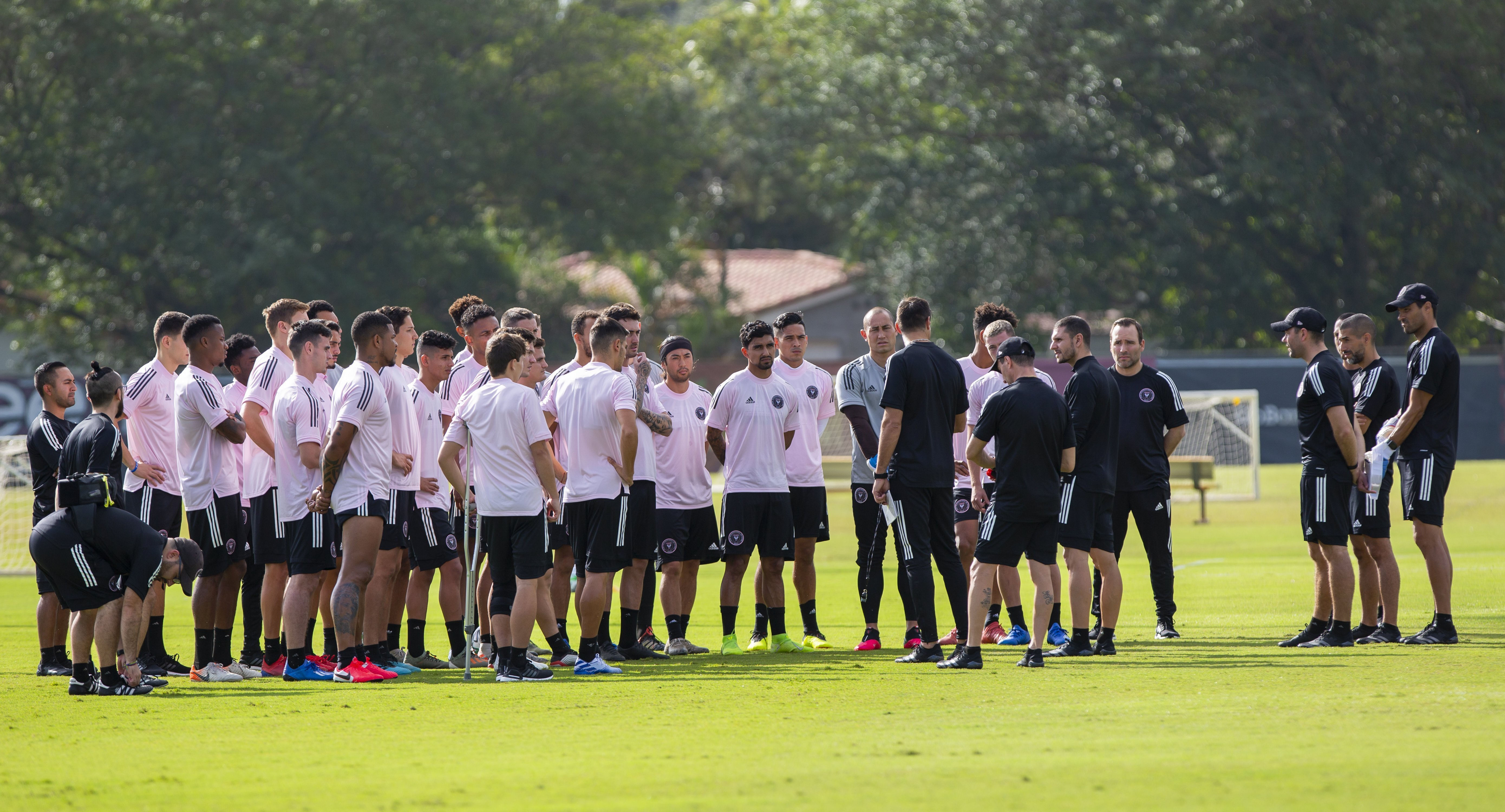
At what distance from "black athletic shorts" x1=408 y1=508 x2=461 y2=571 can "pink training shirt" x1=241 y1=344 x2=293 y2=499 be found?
0.98 meters

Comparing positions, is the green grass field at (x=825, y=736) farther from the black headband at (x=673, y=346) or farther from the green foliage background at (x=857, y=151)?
the green foliage background at (x=857, y=151)

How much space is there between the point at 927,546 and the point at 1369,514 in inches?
117

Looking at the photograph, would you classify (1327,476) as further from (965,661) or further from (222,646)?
(222,646)

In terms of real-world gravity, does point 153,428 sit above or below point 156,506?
above

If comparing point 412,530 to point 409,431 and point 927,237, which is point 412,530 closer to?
point 409,431

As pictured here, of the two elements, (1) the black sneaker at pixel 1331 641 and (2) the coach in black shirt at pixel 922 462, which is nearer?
(2) the coach in black shirt at pixel 922 462

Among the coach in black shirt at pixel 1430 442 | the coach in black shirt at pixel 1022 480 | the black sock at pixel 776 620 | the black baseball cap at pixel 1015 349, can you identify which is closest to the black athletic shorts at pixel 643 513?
the black sock at pixel 776 620

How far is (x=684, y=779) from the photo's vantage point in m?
6.40

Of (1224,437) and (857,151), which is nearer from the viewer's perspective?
(1224,437)

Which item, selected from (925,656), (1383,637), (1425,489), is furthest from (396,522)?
(1425,489)

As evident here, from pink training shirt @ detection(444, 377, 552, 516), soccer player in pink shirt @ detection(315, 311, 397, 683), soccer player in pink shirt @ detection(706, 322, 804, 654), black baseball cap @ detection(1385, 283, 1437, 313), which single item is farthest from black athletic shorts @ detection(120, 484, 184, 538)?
black baseball cap @ detection(1385, 283, 1437, 313)

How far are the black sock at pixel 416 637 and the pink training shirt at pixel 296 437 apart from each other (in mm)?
1314

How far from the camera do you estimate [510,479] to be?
952 centimetres

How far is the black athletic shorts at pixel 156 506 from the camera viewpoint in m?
10.6
